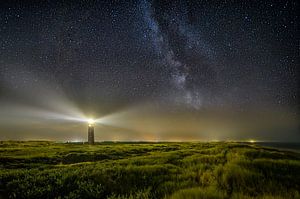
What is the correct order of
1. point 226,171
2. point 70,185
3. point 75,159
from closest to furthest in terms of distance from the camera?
point 70,185 → point 226,171 → point 75,159

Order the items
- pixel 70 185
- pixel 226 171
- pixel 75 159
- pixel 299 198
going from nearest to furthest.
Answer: pixel 299 198
pixel 70 185
pixel 226 171
pixel 75 159

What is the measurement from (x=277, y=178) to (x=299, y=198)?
4340mm

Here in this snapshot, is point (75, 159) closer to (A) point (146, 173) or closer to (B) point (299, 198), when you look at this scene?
(A) point (146, 173)

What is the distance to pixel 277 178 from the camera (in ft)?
40.3

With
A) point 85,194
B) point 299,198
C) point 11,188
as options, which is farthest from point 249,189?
point 11,188

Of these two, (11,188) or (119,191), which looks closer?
(119,191)

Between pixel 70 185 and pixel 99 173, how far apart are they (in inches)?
87.4

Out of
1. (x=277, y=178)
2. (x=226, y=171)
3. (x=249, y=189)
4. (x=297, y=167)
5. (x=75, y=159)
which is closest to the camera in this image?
(x=249, y=189)

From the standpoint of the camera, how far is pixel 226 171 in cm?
1329

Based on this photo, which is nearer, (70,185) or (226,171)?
(70,185)

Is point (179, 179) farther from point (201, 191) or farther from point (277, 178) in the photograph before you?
point (277, 178)

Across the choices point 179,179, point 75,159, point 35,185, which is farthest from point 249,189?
point 75,159

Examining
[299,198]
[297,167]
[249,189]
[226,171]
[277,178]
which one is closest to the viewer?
[299,198]

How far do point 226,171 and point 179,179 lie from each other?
8.89 ft
